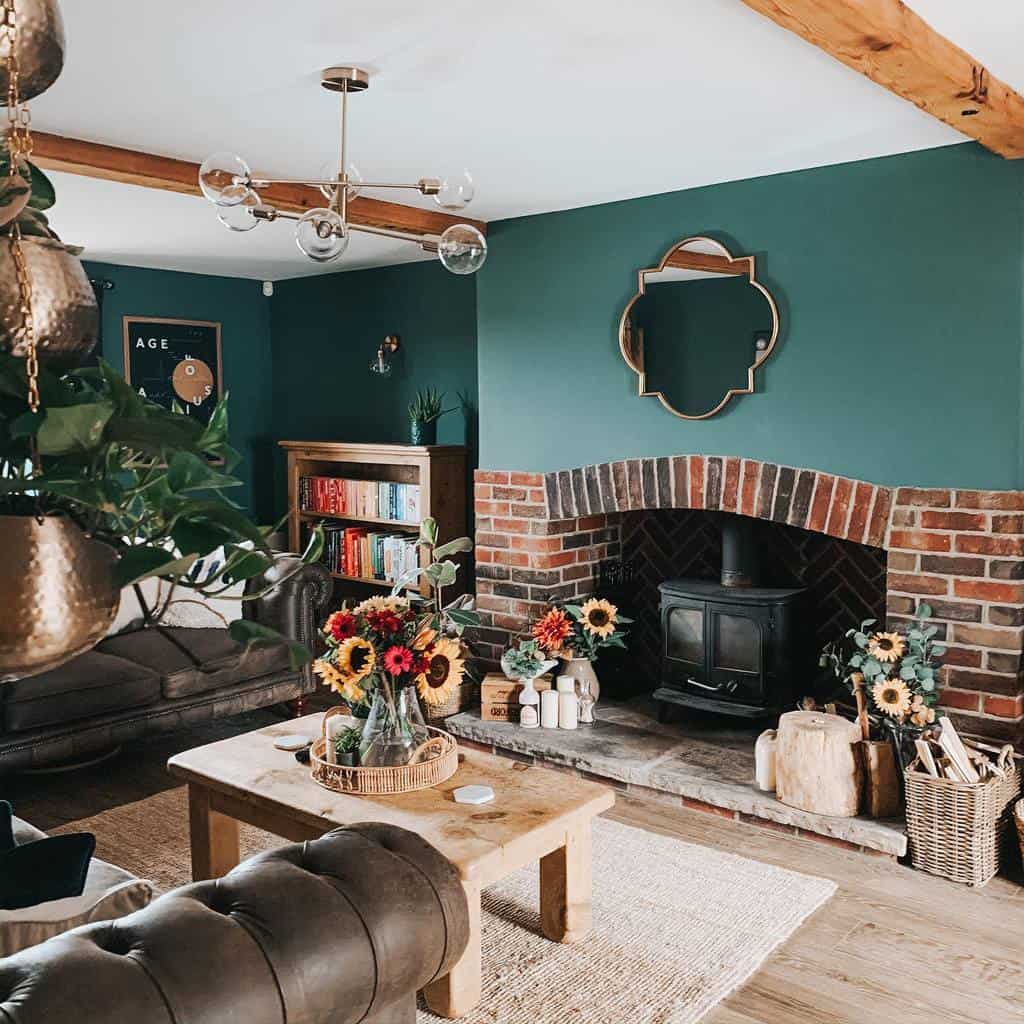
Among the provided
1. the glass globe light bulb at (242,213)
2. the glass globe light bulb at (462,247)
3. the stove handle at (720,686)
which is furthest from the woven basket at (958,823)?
the glass globe light bulb at (242,213)

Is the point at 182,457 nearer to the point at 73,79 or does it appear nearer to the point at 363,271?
the point at 73,79

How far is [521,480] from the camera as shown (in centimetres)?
488

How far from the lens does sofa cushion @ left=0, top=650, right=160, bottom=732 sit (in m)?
4.01

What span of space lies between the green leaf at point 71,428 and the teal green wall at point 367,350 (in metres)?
5.41

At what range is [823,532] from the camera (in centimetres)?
397

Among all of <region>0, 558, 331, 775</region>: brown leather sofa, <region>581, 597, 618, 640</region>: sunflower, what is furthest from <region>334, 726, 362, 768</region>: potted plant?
<region>581, 597, 618, 640</region>: sunflower

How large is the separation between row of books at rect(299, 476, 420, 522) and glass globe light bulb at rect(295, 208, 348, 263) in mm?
3112

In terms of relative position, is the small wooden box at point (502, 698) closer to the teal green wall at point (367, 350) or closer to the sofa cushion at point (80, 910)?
the teal green wall at point (367, 350)

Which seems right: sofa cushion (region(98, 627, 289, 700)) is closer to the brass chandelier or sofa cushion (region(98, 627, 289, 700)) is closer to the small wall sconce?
the brass chandelier

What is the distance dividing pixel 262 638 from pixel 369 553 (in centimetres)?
553

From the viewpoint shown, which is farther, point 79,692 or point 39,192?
point 79,692

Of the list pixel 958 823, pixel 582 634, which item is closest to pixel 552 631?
pixel 582 634

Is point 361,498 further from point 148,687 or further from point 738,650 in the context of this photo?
point 738,650

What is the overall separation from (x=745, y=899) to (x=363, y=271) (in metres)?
4.61
